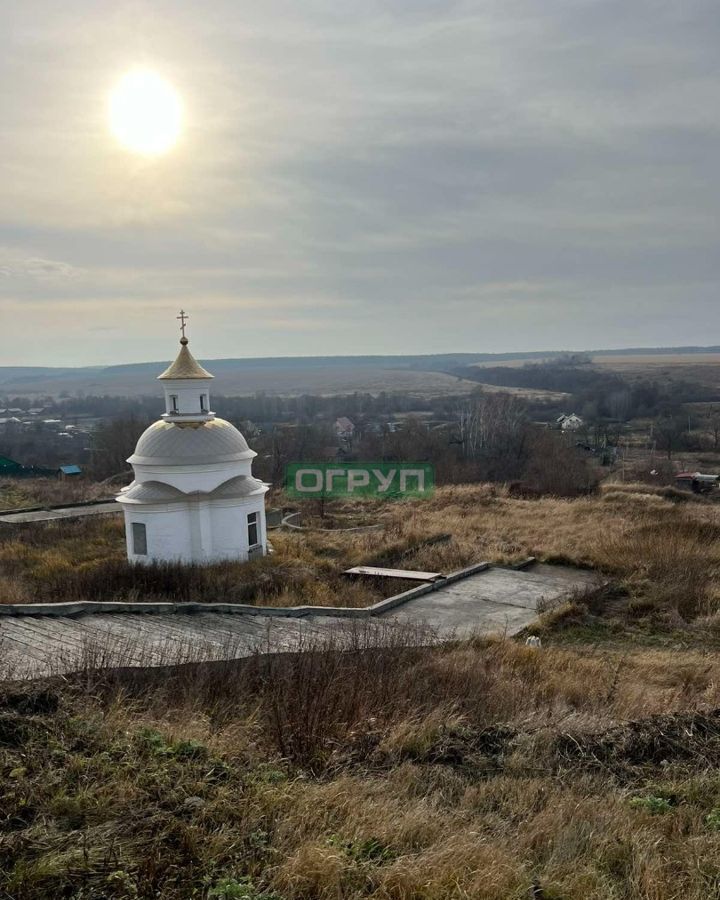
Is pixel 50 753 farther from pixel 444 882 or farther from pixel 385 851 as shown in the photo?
pixel 444 882

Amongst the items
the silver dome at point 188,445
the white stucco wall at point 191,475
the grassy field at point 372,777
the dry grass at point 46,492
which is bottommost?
the dry grass at point 46,492

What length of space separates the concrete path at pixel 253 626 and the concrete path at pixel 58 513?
14.1 m

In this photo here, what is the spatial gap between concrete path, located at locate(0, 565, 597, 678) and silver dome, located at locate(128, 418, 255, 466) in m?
5.77

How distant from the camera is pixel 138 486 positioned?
1636cm

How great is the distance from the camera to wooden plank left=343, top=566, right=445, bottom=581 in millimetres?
14133

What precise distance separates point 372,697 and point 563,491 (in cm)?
2287

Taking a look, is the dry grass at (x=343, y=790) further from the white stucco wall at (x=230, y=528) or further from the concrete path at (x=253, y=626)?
the white stucco wall at (x=230, y=528)

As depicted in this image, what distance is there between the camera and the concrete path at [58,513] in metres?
23.0

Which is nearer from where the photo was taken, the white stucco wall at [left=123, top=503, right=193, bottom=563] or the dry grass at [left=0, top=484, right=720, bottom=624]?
the dry grass at [left=0, top=484, right=720, bottom=624]

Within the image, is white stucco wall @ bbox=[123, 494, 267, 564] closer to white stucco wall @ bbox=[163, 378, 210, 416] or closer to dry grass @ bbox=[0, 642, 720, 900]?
white stucco wall @ bbox=[163, 378, 210, 416]

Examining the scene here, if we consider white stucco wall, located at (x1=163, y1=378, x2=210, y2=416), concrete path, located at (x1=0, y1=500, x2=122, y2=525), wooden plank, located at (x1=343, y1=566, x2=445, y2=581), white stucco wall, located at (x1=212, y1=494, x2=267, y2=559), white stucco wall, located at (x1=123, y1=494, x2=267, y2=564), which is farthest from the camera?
concrete path, located at (x1=0, y1=500, x2=122, y2=525)

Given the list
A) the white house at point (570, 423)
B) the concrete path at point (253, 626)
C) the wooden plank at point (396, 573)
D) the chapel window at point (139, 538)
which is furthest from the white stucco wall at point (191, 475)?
the white house at point (570, 423)

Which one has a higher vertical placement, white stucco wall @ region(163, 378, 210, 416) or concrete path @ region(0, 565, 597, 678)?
white stucco wall @ region(163, 378, 210, 416)

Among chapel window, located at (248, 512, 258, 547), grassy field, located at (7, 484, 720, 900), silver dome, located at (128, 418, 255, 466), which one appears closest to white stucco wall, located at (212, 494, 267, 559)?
chapel window, located at (248, 512, 258, 547)
